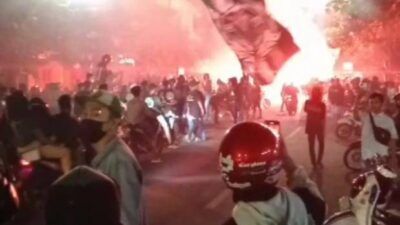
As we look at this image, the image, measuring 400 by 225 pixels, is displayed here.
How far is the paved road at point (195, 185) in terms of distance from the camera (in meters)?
11.2

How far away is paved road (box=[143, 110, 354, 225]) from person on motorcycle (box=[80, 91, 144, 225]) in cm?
576

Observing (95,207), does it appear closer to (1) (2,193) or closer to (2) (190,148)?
(1) (2,193)

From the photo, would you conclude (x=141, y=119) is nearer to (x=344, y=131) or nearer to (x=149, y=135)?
(x=149, y=135)

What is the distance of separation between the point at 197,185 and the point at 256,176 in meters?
11.0

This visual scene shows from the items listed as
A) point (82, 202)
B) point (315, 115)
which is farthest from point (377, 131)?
point (82, 202)

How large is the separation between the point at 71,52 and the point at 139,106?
2480 centimetres

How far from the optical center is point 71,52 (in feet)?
137

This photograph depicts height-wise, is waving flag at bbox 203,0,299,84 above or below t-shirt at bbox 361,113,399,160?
above

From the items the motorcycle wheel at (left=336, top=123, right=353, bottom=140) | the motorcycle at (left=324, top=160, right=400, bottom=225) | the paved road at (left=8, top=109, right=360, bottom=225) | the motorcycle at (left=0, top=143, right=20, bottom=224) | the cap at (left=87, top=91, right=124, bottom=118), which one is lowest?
the paved road at (left=8, top=109, right=360, bottom=225)

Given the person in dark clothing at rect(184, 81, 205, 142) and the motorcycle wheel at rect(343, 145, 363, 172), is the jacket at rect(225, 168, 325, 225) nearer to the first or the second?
the motorcycle wheel at rect(343, 145, 363, 172)

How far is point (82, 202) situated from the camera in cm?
245

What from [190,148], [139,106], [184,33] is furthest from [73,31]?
[139,106]

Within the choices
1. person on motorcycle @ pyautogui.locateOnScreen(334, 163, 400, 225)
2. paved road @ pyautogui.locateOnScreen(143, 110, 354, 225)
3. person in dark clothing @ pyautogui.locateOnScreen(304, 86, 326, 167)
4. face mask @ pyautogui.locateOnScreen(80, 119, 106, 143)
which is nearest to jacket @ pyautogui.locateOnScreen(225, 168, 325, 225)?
person on motorcycle @ pyautogui.locateOnScreen(334, 163, 400, 225)

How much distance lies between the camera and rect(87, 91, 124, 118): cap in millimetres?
4973
